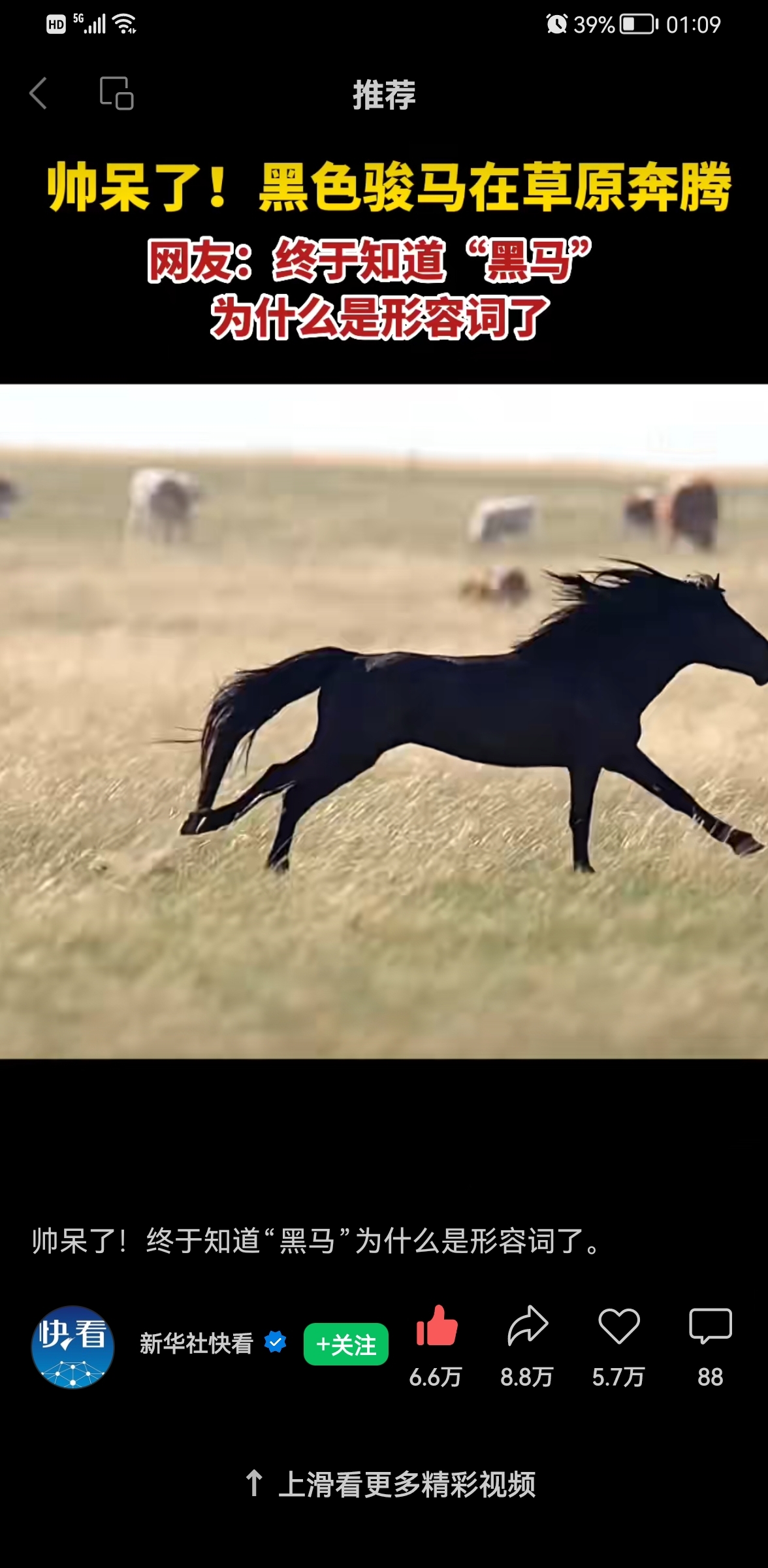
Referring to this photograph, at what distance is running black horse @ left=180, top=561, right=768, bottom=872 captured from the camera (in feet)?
25.2

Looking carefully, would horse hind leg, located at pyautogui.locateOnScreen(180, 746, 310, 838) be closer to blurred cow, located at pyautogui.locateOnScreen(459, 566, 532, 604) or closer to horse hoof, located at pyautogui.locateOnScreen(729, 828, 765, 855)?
horse hoof, located at pyautogui.locateOnScreen(729, 828, 765, 855)

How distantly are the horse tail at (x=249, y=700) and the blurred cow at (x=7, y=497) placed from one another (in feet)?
88.0

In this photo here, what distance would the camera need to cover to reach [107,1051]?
5.55 metres

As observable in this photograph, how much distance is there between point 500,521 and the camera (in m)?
31.0

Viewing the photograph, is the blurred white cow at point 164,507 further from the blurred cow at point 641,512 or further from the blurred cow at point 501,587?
the blurred cow at point 501,587

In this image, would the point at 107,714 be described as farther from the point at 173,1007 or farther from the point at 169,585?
the point at 169,585
